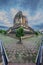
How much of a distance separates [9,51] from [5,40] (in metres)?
0.20

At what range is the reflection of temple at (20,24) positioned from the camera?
2.94 meters

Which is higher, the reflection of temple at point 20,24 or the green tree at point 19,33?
the reflection of temple at point 20,24

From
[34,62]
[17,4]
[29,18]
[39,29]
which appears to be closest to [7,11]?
[17,4]

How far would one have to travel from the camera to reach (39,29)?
2.93m

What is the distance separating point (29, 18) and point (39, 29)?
0.83 ft

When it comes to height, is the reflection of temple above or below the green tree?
above

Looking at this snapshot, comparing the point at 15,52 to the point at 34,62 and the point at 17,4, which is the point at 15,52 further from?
the point at 17,4

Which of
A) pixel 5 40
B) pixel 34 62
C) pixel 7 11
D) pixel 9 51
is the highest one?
pixel 7 11

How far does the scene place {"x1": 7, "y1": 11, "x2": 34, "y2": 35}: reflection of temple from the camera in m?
2.94

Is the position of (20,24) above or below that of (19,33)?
above

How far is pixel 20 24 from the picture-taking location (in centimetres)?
296

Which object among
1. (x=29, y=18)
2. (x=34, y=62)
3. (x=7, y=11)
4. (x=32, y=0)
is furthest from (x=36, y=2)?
(x=34, y=62)

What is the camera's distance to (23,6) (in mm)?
2941

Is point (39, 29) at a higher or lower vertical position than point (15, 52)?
higher
